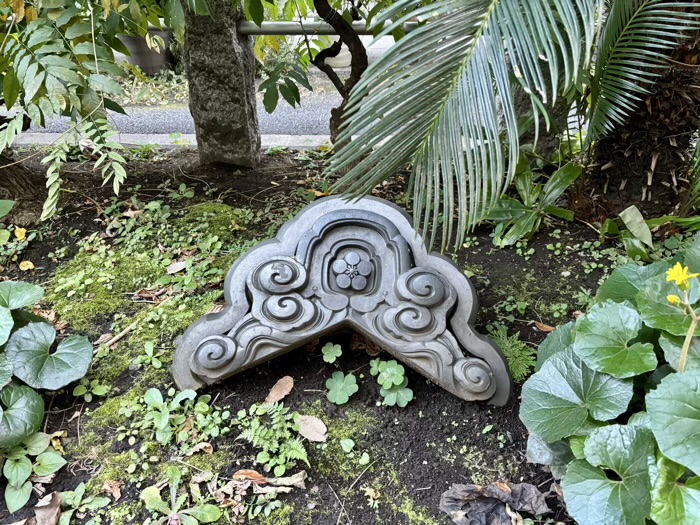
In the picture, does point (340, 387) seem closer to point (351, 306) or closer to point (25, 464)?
point (351, 306)

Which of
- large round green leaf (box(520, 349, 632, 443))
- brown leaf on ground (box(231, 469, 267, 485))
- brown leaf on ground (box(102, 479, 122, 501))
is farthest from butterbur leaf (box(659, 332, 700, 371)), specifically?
brown leaf on ground (box(102, 479, 122, 501))

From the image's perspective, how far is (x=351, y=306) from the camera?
183 cm

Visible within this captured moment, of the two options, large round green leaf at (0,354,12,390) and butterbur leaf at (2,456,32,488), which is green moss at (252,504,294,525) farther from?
large round green leaf at (0,354,12,390)

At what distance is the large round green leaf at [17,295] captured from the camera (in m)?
1.78

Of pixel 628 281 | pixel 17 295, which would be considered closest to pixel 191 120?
pixel 17 295

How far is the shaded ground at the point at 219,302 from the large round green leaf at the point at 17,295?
337mm

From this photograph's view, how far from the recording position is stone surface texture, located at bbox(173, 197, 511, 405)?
1763 millimetres

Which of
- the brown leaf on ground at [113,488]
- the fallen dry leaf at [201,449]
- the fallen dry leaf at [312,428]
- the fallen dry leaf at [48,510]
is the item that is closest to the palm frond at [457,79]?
the fallen dry leaf at [312,428]

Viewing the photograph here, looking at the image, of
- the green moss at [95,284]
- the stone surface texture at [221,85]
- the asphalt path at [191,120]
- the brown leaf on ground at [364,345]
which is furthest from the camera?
the asphalt path at [191,120]

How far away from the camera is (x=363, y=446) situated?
1730 mm

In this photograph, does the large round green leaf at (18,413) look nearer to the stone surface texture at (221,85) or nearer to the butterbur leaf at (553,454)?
the butterbur leaf at (553,454)

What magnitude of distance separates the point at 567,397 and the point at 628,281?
1.34 feet

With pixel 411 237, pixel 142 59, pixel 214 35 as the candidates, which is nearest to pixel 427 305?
pixel 411 237

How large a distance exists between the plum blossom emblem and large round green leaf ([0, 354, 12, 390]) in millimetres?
1041
